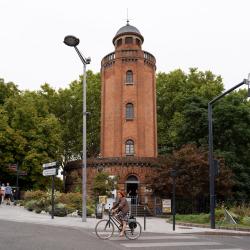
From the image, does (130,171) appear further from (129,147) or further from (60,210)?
(60,210)

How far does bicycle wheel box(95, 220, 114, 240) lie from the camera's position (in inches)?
545

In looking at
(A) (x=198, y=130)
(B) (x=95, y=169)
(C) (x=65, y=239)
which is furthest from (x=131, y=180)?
(C) (x=65, y=239)

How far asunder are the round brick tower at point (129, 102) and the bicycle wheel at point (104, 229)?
2714 centimetres

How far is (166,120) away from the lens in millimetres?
53531

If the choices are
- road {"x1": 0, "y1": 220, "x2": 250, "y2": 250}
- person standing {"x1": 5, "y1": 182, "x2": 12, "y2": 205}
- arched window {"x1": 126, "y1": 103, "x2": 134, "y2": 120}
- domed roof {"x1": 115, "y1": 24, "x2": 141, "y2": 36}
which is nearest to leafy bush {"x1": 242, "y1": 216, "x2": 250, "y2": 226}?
road {"x1": 0, "y1": 220, "x2": 250, "y2": 250}

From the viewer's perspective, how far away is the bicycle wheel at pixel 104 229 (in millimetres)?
13852

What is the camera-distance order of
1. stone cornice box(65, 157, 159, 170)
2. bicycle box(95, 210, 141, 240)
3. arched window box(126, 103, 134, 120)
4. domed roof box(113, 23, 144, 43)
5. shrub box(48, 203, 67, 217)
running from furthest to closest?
domed roof box(113, 23, 144, 43)
arched window box(126, 103, 134, 120)
stone cornice box(65, 157, 159, 170)
shrub box(48, 203, 67, 217)
bicycle box(95, 210, 141, 240)

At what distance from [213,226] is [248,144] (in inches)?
939

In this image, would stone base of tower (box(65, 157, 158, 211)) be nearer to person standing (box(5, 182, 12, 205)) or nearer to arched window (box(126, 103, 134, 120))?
arched window (box(126, 103, 134, 120))

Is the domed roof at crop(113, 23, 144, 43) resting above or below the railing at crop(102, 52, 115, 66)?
above

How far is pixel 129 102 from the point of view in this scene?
4262 centimetres

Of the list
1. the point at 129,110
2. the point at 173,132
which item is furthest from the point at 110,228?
the point at 173,132

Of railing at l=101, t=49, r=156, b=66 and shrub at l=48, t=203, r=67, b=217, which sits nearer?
shrub at l=48, t=203, r=67, b=217

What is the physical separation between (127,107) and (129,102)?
540 mm
